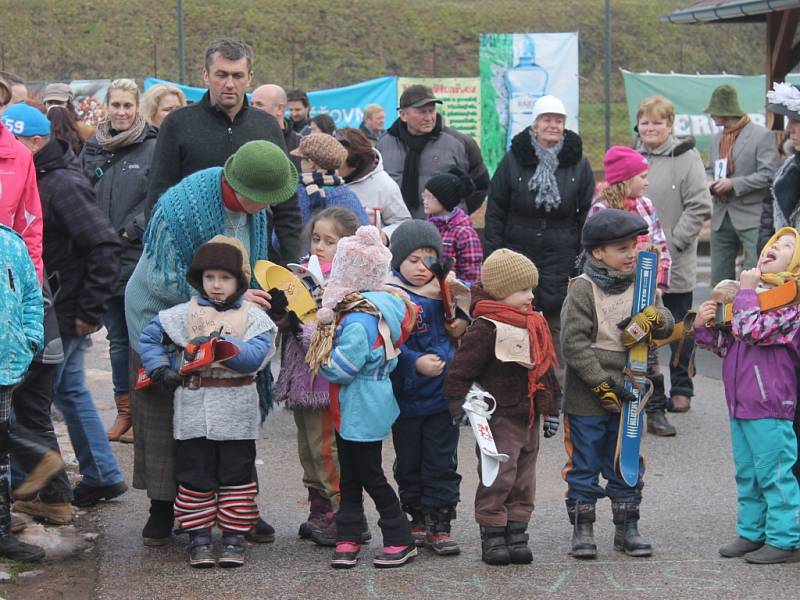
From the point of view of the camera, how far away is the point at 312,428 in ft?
18.6

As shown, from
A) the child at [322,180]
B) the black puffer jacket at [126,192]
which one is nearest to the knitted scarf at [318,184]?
the child at [322,180]

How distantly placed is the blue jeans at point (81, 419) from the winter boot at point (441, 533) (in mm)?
1790

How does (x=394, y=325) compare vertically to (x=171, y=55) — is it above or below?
below

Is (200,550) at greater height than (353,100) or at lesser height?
lesser

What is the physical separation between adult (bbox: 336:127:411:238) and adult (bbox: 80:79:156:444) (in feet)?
3.84

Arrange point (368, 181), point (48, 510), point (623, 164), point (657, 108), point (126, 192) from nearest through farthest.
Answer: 1. point (48, 510)
2. point (623, 164)
3. point (126, 192)
4. point (368, 181)
5. point (657, 108)

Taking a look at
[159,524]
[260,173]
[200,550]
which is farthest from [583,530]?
[260,173]

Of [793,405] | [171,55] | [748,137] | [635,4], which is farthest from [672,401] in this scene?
[635,4]

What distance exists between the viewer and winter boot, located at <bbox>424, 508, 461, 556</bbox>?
5.32 meters

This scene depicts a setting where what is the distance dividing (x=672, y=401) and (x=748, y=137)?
2.35 m

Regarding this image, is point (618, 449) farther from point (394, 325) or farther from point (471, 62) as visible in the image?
point (471, 62)

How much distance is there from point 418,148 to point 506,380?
142 inches

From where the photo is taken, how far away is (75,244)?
5.97 m

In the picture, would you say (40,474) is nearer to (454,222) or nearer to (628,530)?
(628,530)
